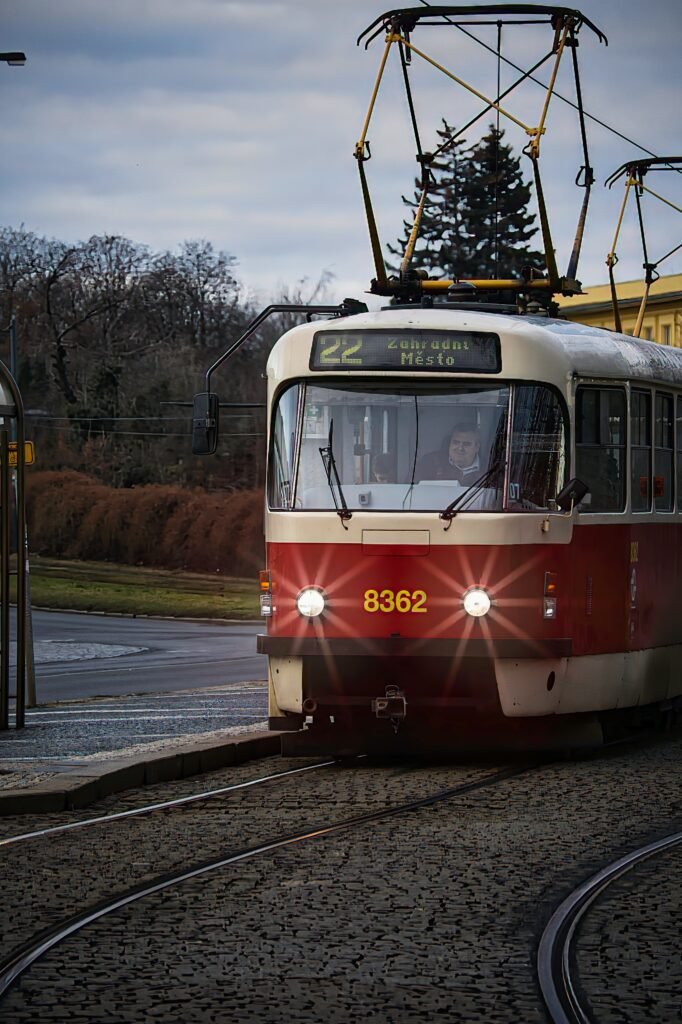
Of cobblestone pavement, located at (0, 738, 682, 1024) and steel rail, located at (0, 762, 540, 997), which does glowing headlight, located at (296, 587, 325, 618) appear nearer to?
cobblestone pavement, located at (0, 738, 682, 1024)

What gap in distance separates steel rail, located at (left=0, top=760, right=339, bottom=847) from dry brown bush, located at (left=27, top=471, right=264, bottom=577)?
43.7 m

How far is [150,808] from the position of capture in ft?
35.6

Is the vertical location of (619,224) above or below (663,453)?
above

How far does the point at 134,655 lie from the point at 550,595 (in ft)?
67.0

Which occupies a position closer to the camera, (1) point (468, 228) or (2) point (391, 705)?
(2) point (391, 705)

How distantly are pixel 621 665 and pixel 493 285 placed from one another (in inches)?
141

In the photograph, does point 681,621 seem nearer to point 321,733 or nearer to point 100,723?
point 321,733

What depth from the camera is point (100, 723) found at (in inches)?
619

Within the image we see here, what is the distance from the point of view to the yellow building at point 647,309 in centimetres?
6215

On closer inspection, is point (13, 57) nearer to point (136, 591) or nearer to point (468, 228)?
point (136, 591)

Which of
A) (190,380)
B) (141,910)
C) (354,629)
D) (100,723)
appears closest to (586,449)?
(354,629)

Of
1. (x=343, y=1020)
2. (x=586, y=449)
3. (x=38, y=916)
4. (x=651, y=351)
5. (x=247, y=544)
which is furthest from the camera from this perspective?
(x=247, y=544)

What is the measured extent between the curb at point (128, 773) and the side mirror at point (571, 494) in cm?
285

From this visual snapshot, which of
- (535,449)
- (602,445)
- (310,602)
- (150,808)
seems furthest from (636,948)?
(602,445)
